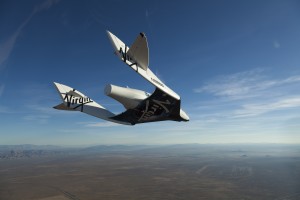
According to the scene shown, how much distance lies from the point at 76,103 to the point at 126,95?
529cm

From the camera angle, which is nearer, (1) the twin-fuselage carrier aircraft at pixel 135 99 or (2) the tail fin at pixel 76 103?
(1) the twin-fuselage carrier aircraft at pixel 135 99

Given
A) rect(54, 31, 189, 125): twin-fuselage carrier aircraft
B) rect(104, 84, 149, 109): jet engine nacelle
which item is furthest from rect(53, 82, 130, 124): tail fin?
rect(104, 84, 149, 109): jet engine nacelle

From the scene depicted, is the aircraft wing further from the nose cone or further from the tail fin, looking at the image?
the tail fin

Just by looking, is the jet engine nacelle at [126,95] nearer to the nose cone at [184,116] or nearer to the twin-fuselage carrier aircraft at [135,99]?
the twin-fuselage carrier aircraft at [135,99]

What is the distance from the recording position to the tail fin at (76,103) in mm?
18312

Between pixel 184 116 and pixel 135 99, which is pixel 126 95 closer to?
pixel 135 99

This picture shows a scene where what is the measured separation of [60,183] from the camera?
646 ft

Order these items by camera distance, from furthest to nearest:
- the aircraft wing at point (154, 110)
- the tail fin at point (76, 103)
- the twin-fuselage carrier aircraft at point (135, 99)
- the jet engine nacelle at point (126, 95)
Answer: the tail fin at point (76, 103)
the aircraft wing at point (154, 110)
the jet engine nacelle at point (126, 95)
the twin-fuselage carrier aircraft at point (135, 99)

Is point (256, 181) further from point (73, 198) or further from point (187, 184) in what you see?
point (73, 198)

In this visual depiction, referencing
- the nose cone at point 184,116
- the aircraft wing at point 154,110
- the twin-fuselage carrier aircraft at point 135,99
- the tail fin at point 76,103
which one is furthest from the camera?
the nose cone at point 184,116

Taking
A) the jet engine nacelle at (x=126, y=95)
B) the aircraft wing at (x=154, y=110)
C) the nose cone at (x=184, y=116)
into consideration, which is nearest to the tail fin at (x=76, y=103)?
the aircraft wing at (x=154, y=110)

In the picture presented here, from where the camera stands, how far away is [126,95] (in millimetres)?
16078

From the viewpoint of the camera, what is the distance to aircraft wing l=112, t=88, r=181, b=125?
15789 mm

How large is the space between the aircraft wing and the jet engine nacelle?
484mm
